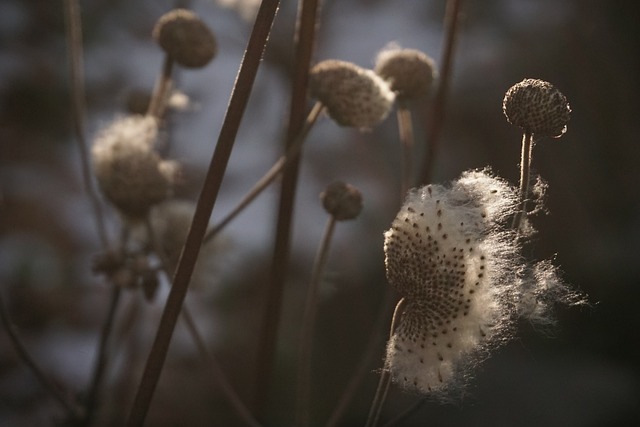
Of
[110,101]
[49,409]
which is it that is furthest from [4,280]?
[110,101]

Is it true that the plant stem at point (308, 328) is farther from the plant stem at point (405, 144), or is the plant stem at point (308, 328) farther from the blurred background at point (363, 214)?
the blurred background at point (363, 214)

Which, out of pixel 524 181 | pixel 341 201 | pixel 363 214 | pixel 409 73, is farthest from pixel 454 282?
pixel 363 214

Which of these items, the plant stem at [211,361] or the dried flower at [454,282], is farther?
the plant stem at [211,361]

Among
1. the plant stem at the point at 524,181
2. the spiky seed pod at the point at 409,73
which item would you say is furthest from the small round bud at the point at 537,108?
the spiky seed pod at the point at 409,73

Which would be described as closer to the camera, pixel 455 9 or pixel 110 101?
pixel 455 9

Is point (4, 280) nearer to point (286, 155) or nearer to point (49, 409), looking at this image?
point (49, 409)

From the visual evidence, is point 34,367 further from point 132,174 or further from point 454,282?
point 454,282

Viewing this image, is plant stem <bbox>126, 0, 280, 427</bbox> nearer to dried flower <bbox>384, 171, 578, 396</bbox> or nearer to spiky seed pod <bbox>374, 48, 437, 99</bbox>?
dried flower <bbox>384, 171, 578, 396</bbox>
